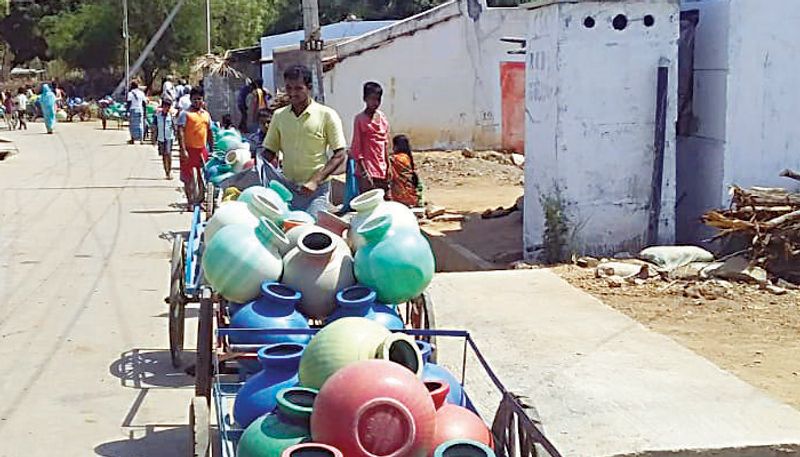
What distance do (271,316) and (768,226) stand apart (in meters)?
5.89

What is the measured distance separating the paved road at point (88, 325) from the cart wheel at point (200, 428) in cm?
131

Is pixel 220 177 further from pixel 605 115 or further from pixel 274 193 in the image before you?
pixel 274 193

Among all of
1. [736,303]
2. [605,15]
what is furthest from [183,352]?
[605,15]

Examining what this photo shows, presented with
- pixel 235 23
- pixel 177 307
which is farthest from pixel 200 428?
pixel 235 23

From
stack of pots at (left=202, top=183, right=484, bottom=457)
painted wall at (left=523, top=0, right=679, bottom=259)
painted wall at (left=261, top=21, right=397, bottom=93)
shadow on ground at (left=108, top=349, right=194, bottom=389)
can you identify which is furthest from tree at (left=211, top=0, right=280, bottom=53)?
stack of pots at (left=202, top=183, right=484, bottom=457)

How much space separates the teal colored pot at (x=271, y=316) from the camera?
487cm

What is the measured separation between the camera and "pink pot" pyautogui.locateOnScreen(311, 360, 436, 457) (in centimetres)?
354

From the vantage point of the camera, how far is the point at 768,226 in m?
9.47

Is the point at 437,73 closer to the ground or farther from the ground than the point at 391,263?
farther from the ground

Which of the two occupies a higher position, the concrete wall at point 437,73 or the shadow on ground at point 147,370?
the concrete wall at point 437,73

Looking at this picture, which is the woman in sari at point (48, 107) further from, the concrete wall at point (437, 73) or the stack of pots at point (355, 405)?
the stack of pots at point (355, 405)

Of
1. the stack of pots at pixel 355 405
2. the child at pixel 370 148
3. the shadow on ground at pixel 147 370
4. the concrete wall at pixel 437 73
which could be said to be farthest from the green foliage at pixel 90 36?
the stack of pots at pixel 355 405

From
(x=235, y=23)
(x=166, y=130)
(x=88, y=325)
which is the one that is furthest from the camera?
(x=235, y=23)

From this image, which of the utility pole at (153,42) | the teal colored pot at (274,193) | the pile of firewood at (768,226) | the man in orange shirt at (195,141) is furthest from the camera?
the utility pole at (153,42)
